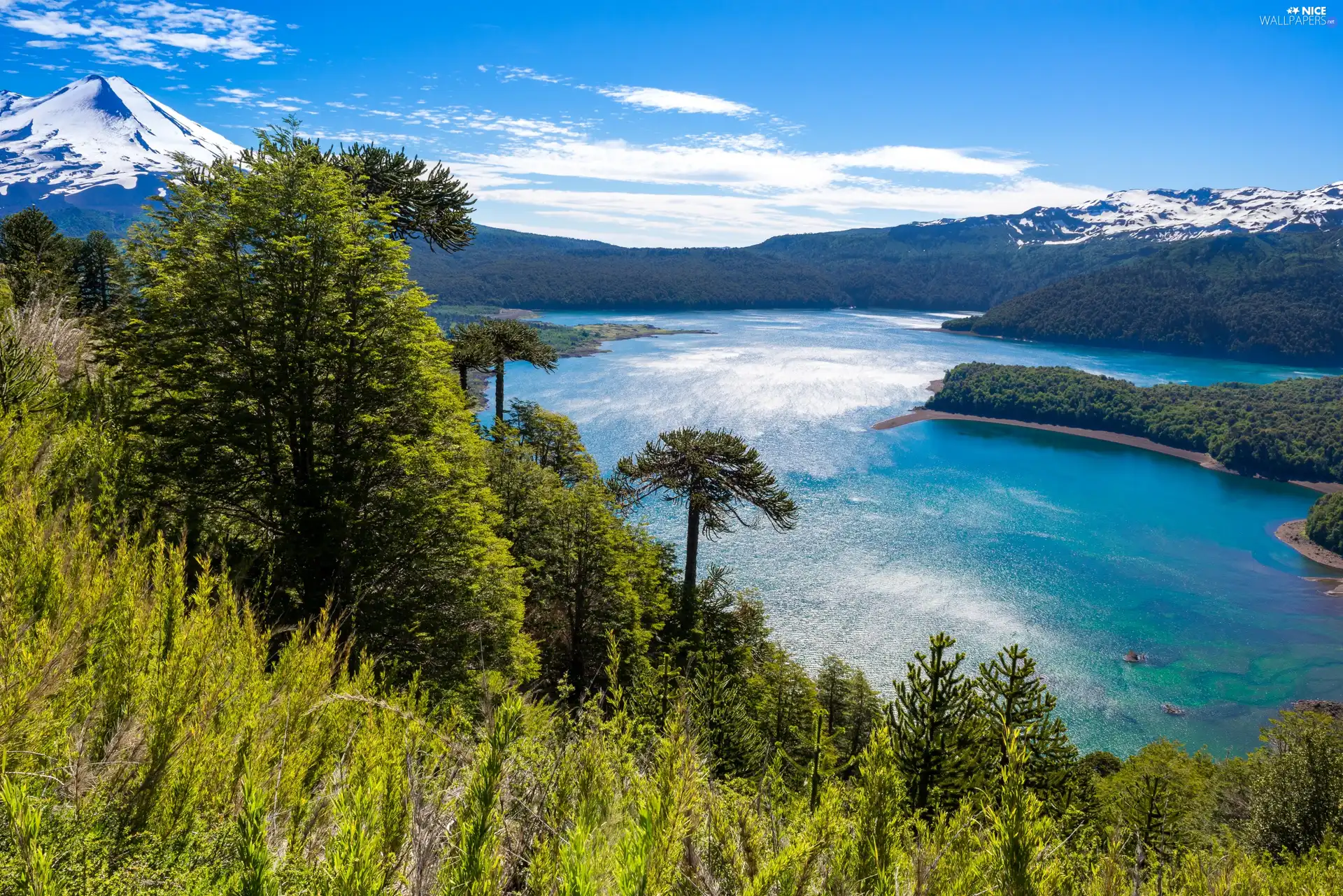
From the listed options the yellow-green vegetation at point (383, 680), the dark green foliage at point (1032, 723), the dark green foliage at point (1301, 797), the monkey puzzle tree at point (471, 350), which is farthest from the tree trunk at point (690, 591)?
the dark green foliage at point (1301, 797)

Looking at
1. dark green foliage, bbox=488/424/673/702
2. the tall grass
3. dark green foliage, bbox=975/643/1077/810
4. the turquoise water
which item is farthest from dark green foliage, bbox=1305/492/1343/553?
the tall grass

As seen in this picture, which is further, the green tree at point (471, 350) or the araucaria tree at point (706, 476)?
the green tree at point (471, 350)

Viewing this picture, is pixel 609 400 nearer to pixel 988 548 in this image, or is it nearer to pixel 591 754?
pixel 988 548

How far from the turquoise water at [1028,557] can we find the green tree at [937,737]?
77.8 ft

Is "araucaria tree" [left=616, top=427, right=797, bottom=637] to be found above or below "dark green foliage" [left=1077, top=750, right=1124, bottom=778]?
above

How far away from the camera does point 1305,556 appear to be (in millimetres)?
61062

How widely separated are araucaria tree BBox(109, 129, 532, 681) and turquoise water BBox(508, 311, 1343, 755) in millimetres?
31150

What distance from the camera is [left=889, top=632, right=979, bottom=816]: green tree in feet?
47.5

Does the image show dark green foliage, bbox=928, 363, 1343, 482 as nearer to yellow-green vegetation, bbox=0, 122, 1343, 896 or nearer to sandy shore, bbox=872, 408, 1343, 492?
sandy shore, bbox=872, 408, 1343, 492

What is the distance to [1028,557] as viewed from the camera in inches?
2226

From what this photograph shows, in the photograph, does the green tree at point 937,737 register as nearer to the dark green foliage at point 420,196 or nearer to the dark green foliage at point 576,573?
the dark green foliage at point 576,573

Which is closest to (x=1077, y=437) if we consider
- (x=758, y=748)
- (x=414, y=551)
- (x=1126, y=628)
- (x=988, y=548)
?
(x=988, y=548)

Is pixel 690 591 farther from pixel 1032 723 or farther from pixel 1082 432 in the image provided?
pixel 1082 432

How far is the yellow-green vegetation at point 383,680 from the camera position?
11.4ft
